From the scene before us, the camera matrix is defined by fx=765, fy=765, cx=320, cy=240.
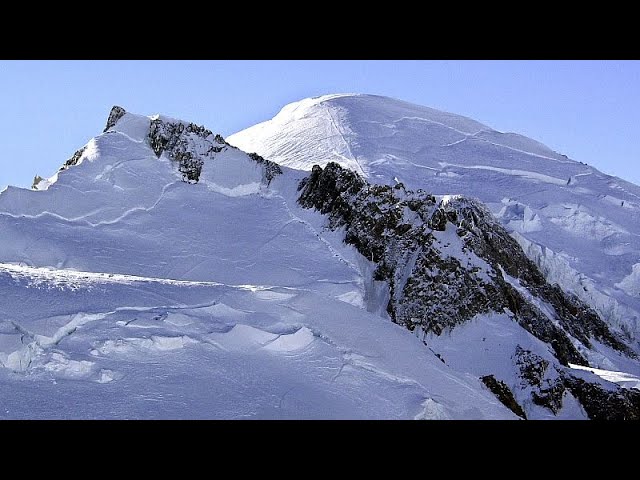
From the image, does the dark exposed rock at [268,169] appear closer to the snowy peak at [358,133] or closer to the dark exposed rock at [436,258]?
the dark exposed rock at [436,258]

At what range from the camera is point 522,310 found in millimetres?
28266

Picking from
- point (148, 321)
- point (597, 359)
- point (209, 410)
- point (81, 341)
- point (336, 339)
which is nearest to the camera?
point (209, 410)

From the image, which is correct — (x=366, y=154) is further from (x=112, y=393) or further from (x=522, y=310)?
(x=112, y=393)

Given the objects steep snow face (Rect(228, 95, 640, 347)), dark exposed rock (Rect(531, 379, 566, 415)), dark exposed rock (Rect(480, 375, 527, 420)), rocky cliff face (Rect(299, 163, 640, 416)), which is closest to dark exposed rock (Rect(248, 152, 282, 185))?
rocky cliff face (Rect(299, 163, 640, 416))

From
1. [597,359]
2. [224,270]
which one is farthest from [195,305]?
[597,359]

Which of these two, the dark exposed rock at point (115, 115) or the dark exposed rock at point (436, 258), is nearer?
the dark exposed rock at point (436, 258)

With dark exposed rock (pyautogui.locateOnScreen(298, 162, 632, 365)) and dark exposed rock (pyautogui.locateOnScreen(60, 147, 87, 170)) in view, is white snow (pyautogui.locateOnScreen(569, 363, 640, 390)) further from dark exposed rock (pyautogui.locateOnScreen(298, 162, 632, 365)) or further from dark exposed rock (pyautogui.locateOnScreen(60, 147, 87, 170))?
dark exposed rock (pyautogui.locateOnScreen(60, 147, 87, 170))

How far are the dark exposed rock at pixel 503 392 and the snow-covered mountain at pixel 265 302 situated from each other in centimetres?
10

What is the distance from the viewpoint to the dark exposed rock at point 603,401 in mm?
23953

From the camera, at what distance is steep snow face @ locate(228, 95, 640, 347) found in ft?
126

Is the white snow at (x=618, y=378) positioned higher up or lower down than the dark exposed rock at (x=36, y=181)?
lower down

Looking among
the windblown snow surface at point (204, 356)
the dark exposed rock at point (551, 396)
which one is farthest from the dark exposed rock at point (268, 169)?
the windblown snow surface at point (204, 356)
